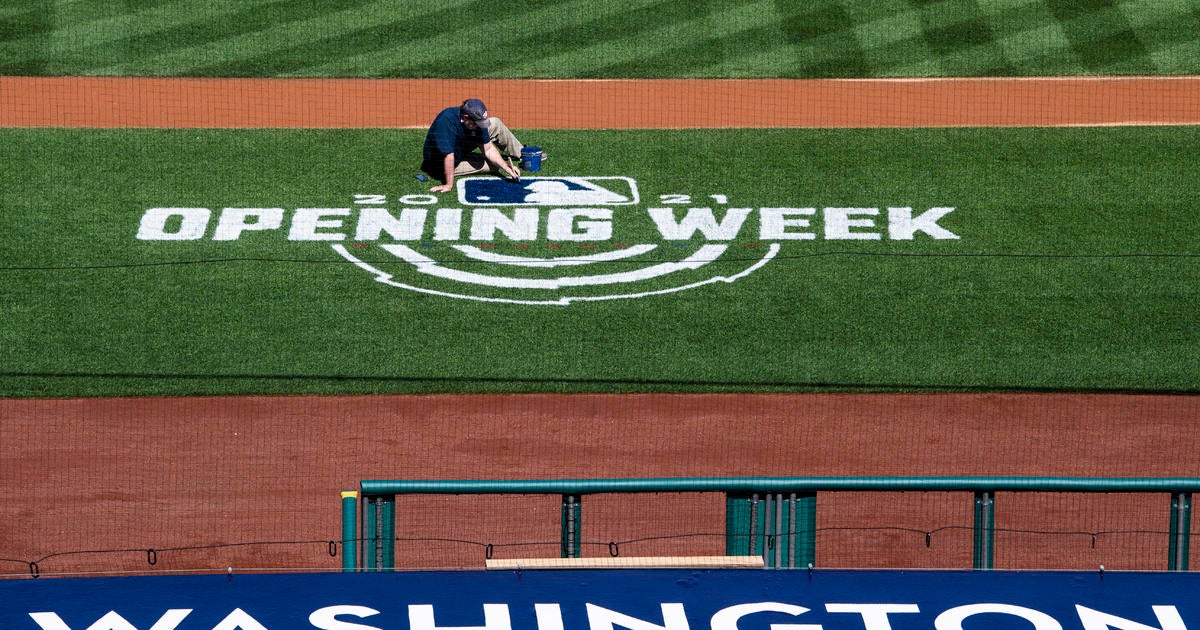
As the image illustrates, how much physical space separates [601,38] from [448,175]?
588cm

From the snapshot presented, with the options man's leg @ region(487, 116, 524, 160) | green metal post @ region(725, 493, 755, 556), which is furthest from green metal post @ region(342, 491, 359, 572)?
man's leg @ region(487, 116, 524, 160)

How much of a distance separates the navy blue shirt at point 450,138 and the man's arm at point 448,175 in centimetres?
9

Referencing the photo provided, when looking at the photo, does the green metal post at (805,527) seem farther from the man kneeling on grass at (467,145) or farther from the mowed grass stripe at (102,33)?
the mowed grass stripe at (102,33)

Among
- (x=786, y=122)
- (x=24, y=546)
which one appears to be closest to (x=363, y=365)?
(x=24, y=546)

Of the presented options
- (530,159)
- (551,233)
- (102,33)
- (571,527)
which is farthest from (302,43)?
(571,527)

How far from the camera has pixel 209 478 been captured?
10812mm

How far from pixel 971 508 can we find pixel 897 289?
442cm

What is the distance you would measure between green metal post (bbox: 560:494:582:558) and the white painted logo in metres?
6.32

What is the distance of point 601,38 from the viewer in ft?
71.8

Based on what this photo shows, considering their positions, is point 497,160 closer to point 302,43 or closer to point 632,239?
point 632,239

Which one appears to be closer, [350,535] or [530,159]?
[350,535]

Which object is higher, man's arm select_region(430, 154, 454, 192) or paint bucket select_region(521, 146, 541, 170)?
paint bucket select_region(521, 146, 541, 170)

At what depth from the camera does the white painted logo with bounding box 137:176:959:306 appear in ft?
48.3

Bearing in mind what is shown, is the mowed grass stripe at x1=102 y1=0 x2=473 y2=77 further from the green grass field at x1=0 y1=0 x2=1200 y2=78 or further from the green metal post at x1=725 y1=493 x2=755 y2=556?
the green metal post at x1=725 y1=493 x2=755 y2=556
